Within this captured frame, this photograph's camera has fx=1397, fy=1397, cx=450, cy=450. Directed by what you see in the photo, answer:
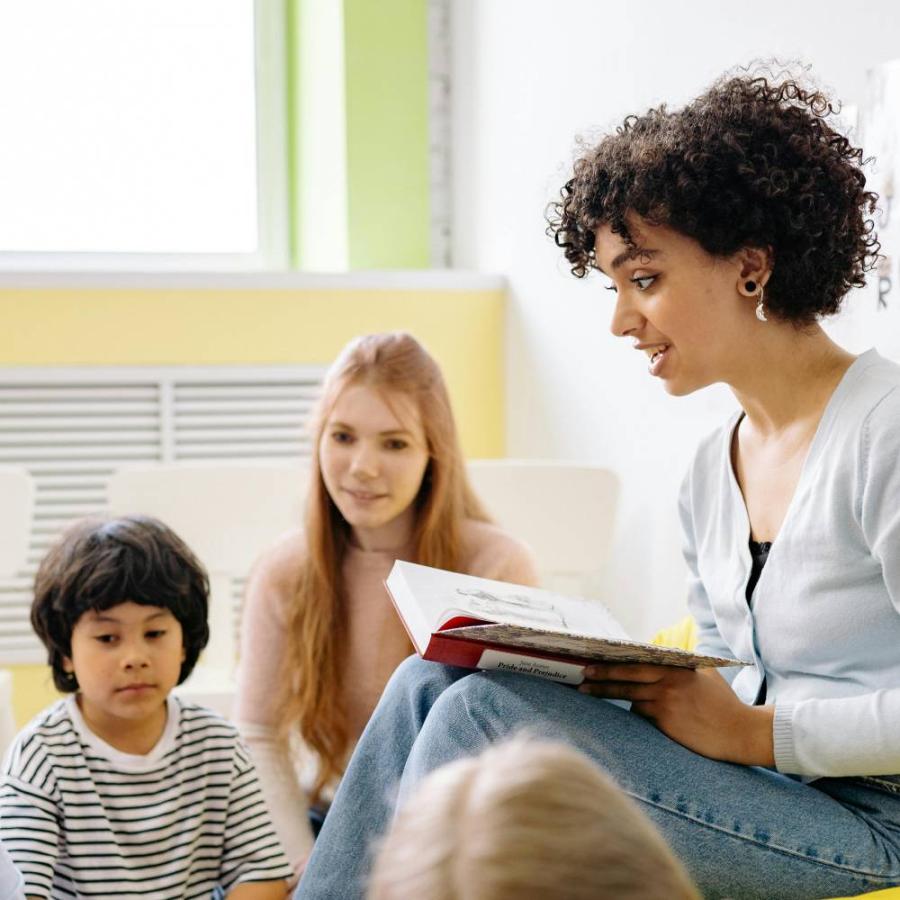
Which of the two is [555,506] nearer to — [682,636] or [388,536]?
[388,536]

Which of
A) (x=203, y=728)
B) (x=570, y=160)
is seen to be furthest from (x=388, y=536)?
(x=570, y=160)

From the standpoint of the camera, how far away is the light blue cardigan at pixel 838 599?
132cm

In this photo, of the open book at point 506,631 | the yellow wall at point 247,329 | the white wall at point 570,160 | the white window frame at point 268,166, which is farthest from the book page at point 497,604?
the white window frame at point 268,166

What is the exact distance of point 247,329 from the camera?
3537mm

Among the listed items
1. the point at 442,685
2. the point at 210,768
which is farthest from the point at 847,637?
the point at 210,768

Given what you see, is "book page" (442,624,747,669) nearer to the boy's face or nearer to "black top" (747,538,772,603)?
"black top" (747,538,772,603)

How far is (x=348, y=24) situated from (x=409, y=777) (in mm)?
2789

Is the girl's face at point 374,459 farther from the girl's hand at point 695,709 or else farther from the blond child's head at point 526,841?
the blond child's head at point 526,841

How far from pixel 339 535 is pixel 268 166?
2096 mm

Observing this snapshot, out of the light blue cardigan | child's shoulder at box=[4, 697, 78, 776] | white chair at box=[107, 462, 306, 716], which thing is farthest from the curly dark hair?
white chair at box=[107, 462, 306, 716]

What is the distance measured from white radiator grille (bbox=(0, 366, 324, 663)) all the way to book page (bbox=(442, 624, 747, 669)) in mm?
2337

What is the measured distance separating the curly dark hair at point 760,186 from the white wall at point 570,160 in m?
0.59

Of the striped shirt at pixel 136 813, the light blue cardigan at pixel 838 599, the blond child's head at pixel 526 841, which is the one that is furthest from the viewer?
the striped shirt at pixel 136 813

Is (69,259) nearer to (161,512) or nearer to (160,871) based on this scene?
(161,512)
